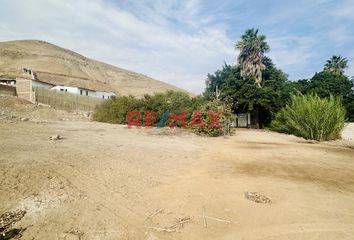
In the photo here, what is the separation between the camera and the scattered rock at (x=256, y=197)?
4.64 m

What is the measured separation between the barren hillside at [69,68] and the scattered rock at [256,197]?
50970 millimetres

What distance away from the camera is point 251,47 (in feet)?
99.3

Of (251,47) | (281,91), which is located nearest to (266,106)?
(281,91)

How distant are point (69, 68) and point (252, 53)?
1947 inches

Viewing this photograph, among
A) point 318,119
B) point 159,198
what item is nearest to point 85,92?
point 318,119

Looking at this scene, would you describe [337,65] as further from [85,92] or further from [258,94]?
[85,92]

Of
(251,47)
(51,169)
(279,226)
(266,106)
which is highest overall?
(251,47)

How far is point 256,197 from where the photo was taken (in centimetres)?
478

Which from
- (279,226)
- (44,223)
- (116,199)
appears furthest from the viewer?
(116,199)

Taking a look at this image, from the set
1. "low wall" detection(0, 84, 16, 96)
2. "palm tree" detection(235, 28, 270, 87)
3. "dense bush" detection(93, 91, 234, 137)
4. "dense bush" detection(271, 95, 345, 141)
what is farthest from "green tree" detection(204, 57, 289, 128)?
"low wall" detection(0, 84, 16, 96)

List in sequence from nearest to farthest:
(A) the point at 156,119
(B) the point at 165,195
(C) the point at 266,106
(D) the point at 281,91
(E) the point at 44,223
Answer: (E) the point at 44,223
(B) the point at 165,195
(A) the point at 156,119
(C) the point at 266,106
(D) the point at 281,91

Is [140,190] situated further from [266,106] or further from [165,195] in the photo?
[266,106]

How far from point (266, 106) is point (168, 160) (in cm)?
2074

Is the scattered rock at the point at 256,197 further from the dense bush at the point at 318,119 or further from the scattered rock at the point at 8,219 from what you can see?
the dense bush at the point at 318,119
